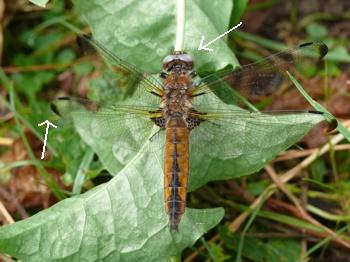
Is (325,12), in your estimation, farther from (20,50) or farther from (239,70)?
(20,50)

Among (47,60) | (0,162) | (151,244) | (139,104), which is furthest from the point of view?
(47,60)

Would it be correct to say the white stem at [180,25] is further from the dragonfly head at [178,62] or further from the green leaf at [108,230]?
the green leaf at [108,230]

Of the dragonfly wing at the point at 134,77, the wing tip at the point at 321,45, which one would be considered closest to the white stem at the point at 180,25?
the dragonfly wing at the point at 134,77

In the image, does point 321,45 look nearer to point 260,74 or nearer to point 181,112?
point 260,74

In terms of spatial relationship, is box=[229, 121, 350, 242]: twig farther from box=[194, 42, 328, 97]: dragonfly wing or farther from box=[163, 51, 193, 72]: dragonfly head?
box=[163, 51, 193, 72]: dragonfly head

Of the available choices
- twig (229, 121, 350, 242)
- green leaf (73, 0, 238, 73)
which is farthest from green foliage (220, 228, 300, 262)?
green leaf (73, 0, 238, 73)

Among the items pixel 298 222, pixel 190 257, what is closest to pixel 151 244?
pixel 190 257
